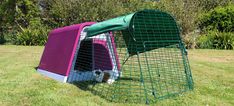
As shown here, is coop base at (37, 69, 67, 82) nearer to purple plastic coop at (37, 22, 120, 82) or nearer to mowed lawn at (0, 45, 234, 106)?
purple plastic coop at (37, 22, 120, 82)

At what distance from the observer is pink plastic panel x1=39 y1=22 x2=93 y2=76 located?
7.91 metres

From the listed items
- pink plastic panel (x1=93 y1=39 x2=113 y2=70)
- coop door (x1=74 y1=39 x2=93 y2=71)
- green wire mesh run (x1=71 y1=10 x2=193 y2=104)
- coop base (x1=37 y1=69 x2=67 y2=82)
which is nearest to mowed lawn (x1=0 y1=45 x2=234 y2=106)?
coop base (x1=37 y1=69 x2=67 y2=82)

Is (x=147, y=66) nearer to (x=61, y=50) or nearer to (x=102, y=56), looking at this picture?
(x=102, y=56)

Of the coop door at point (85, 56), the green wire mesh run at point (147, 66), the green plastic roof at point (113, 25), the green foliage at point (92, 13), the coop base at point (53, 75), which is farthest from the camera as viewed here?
the green foliage at point (92, 13)

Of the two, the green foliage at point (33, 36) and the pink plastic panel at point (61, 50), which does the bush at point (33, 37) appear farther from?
the pink plastic panel at point (61, 50)

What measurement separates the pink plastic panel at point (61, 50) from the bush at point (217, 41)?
1047 centimetres

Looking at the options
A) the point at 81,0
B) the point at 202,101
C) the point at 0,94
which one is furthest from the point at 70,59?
the point at 81,0

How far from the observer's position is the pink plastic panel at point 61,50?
26.0 ft

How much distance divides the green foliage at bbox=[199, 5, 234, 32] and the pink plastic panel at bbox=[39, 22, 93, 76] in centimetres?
1268

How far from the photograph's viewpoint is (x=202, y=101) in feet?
20.6

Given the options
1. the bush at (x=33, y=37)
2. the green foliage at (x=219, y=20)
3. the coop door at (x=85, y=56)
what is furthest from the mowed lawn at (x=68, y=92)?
the green foliage at (x=219, y=20)

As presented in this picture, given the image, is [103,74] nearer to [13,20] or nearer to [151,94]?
[151,94]

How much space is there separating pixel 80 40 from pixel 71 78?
A: 858 mm

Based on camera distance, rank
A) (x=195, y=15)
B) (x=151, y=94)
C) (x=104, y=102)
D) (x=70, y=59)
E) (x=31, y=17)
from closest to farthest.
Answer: (x=104, y=102) < (x=151, y=94) < (x=70, y=59) < (x=195, y=15) < (x=31, y=17)
